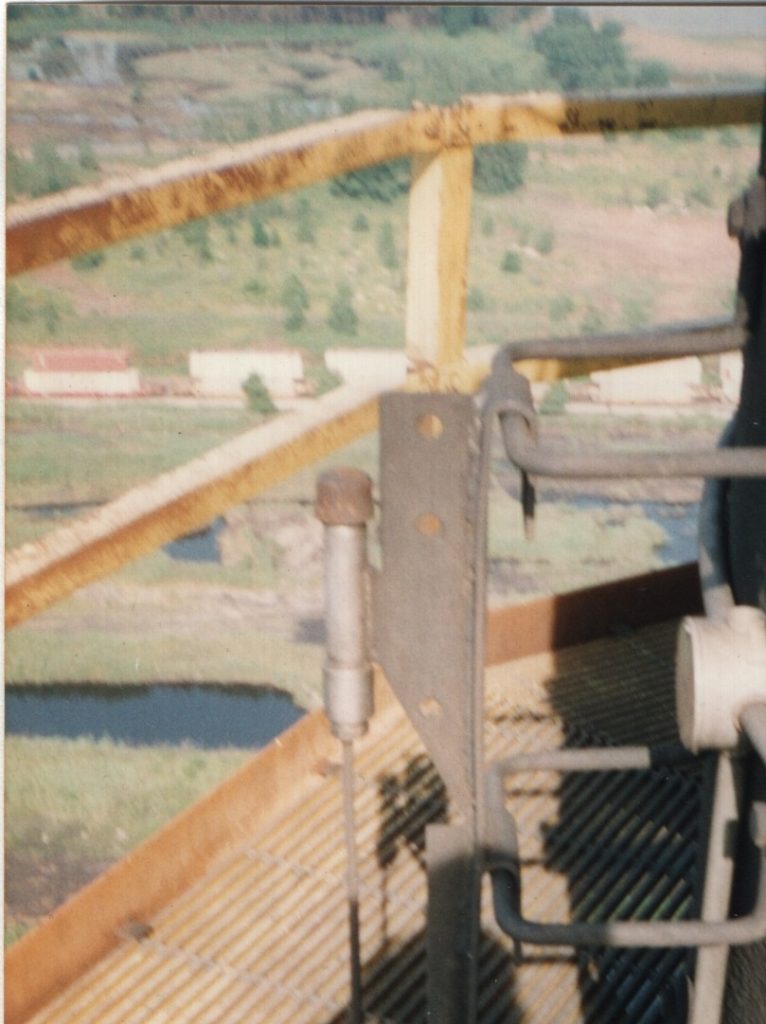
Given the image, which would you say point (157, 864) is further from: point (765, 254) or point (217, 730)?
point (217, 730)

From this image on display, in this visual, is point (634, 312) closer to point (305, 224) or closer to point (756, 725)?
point (305, 224)

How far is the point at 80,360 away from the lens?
15477mm

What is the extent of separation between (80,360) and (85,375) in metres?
0.30

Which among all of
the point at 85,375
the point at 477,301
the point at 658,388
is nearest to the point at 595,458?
the point at 85,375

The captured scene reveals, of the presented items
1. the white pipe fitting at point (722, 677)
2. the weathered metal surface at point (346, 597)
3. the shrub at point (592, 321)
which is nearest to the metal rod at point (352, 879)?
the weathered metal surface at point (346, 597)

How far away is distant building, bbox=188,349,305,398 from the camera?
15.9 metres

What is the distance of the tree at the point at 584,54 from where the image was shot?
16734 mm

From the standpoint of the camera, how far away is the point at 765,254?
1023mm

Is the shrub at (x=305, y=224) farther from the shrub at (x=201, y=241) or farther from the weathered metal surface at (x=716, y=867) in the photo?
the weathered metal surface at (x=716, y=867)

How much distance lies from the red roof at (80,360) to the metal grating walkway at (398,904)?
1286cm

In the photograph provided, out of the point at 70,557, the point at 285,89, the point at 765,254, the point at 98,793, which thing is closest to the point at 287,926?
the point at 70,557

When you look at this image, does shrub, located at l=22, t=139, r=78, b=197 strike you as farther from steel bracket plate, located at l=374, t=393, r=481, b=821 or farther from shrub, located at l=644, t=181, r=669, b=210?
Result: steel bracket plate, located at l=374, t=393, r=481, b=821

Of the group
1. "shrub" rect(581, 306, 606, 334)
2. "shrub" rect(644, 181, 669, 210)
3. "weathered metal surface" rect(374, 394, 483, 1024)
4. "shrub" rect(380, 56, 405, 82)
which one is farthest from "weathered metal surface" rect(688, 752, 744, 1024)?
"shrub" rect(644, 181, 669, 210)

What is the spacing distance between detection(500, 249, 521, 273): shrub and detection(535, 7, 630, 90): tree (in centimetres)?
321
